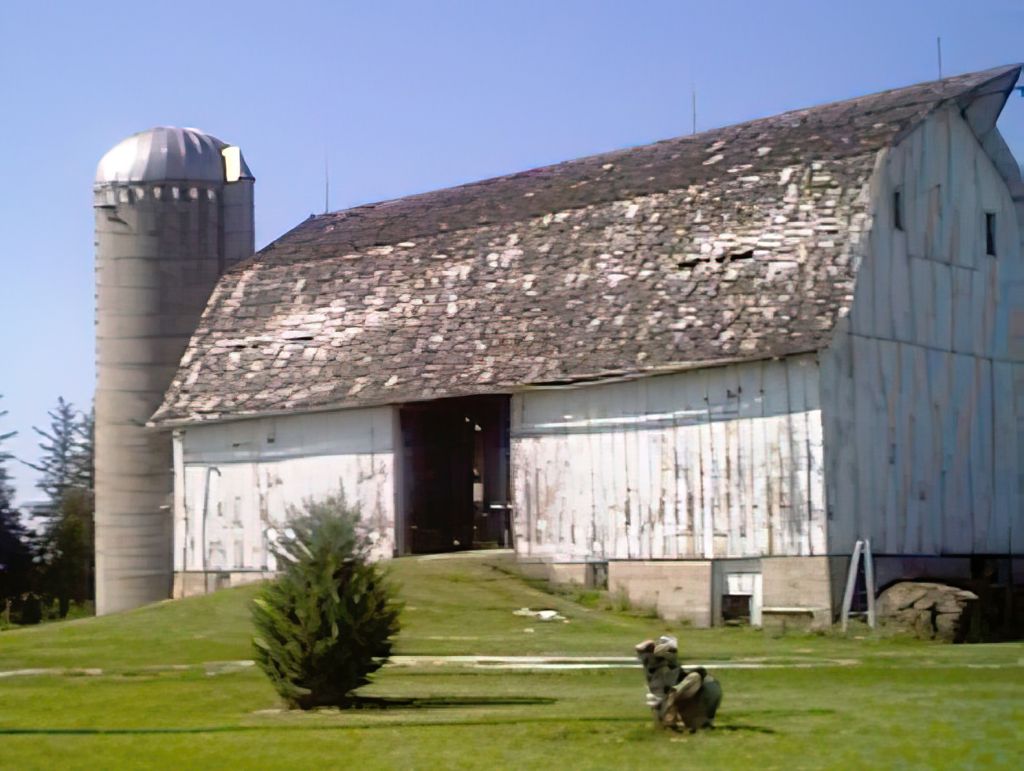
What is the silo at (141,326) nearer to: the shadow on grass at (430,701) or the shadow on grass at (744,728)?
the shadow on grass at (430,701)

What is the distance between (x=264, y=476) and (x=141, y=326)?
7.69 m

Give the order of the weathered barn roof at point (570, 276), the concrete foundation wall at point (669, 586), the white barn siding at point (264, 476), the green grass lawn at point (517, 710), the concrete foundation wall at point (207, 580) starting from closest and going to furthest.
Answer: the green grass lawn at point (517, 710)
the concrete foundation wall at point (669, 586)
the weathered barn roof at point (570, 276)
the white barn siding at point (264, 476)
the concrete foundation wall at point (207, 580)

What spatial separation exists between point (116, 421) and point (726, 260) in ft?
62.0

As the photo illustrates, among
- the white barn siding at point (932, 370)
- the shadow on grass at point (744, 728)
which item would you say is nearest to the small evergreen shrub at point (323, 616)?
the shadow on grass at point (744, 728)

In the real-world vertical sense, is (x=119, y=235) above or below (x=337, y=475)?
above

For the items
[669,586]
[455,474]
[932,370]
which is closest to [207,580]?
[455,474]

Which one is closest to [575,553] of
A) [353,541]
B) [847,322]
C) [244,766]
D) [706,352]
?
[706,352]

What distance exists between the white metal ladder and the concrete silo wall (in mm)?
20253

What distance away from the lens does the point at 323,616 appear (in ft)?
58.0

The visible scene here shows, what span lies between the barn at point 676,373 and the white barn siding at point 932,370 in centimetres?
7

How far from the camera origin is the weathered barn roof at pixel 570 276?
30.7 m

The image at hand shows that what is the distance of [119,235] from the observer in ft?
142

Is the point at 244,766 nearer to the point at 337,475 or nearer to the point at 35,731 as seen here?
the point at 35,731

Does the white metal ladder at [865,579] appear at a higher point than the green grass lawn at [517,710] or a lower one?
higher
